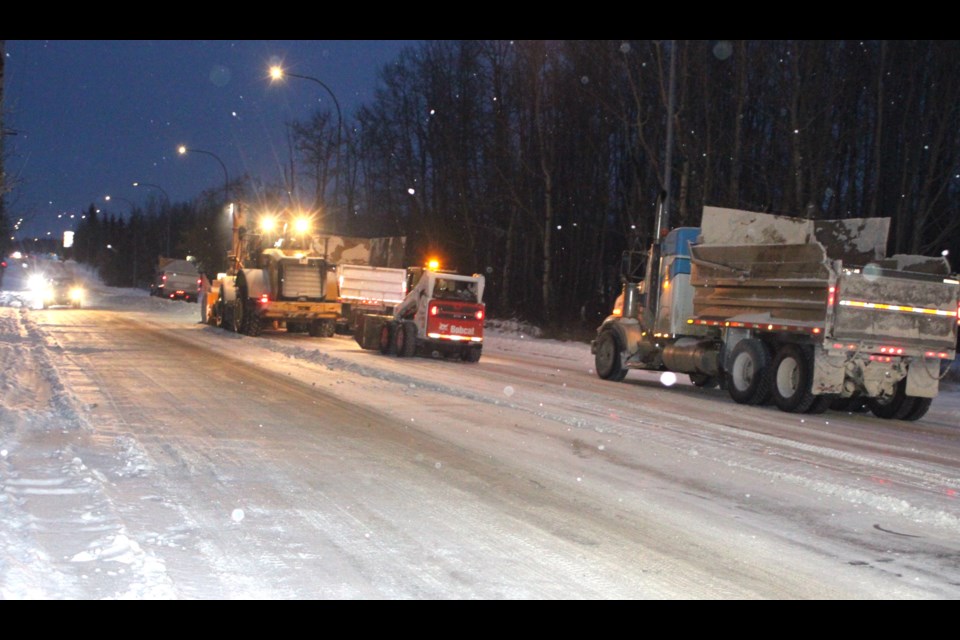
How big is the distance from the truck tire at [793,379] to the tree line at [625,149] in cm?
563

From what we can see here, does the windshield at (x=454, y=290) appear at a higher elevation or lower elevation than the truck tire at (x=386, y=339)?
higher

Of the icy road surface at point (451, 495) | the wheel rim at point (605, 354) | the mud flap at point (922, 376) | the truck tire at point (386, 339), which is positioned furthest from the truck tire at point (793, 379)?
the truck tire at point (386, 339)

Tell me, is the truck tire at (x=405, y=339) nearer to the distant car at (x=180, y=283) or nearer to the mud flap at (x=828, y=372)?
the mud flap at (x=828, y=372)

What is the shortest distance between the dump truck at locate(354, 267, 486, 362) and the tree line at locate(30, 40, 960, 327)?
14.4 feet

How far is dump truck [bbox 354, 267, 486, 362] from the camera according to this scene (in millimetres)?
24031

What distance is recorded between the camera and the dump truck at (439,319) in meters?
24.0

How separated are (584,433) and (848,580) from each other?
Result: 611 centimetres

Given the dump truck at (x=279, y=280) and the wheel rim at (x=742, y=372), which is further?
the dump truck at (x=279, y=280)

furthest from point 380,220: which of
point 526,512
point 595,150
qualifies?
point 526,512

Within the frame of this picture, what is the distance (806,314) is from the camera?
15867mm

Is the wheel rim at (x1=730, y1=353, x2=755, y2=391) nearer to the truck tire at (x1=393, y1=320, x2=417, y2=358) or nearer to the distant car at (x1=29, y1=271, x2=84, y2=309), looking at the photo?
the truck tire at (x1=393, y1=320, x2=417, y2=358)

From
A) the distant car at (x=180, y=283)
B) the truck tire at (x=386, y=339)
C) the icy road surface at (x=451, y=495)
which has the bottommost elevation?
the icy road surface at (x=451, y=495)

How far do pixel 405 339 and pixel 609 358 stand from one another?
5.68 metres

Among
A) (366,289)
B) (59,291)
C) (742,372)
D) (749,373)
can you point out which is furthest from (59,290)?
(749,373)
